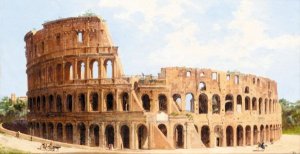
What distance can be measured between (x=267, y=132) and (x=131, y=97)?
971 inches

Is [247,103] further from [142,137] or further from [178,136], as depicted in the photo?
[142,137]

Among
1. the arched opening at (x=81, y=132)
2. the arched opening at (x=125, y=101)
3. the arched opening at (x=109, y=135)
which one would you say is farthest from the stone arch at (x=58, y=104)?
the arched opening at (x=125, y=101)

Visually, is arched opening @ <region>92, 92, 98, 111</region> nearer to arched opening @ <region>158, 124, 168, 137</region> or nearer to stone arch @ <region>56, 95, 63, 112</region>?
stone arch @ <region>56, 95, 63, 112</region>

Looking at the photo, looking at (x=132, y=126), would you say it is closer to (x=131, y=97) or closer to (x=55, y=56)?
(x=131, y=97)

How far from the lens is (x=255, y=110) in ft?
220

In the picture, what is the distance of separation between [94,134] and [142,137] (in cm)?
591

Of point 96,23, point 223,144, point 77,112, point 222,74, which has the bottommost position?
point 223,144

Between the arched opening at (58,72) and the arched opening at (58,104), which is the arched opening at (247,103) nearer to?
the arched opening at (58,104)

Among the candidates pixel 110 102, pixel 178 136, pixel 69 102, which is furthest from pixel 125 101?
pixel 178 136

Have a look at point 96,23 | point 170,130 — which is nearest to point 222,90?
point 170,130

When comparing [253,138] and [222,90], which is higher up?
[222,90]

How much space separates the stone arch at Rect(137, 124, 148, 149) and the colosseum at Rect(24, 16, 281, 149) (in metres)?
0.11

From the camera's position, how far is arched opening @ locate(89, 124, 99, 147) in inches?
2201

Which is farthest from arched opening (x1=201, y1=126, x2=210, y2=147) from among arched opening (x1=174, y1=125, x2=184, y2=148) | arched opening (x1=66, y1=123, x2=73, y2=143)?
arched opening (x1=66, y1=123, x2=73, y2=143)
